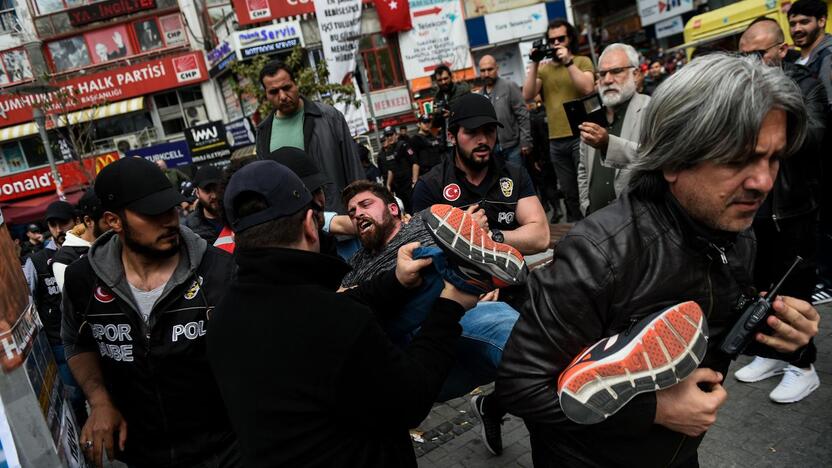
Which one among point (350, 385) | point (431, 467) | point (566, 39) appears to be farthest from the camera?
point (566, 39)

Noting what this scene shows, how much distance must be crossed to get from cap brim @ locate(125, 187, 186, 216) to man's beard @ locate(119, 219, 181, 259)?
104 millimetres

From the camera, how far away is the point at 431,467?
3289mm

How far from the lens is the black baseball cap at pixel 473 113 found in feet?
10.1

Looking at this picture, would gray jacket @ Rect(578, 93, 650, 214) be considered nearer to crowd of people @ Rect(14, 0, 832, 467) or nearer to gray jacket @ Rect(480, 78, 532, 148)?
crowd of people @ Rect(14, 0, 832, 467)

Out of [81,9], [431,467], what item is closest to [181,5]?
[81,9]

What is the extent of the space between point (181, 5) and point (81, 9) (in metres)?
4.96

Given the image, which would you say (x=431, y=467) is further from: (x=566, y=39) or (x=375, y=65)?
(x=375, y=65)

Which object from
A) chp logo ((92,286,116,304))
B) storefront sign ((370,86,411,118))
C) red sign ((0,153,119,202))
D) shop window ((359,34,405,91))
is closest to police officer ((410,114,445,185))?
chp logo ((92,286,116,304))

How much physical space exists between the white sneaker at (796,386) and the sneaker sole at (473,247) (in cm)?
248

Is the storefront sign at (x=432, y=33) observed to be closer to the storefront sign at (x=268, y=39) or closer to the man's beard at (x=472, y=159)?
the storefront sign at (x=268, y=39)

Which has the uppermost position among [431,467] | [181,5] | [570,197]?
[181,5]

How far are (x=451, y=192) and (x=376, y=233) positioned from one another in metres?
0.59

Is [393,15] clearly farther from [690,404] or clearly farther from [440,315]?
[690,404]

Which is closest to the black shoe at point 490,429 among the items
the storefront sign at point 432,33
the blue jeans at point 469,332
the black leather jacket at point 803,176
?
the blue jeans at point 469,332
